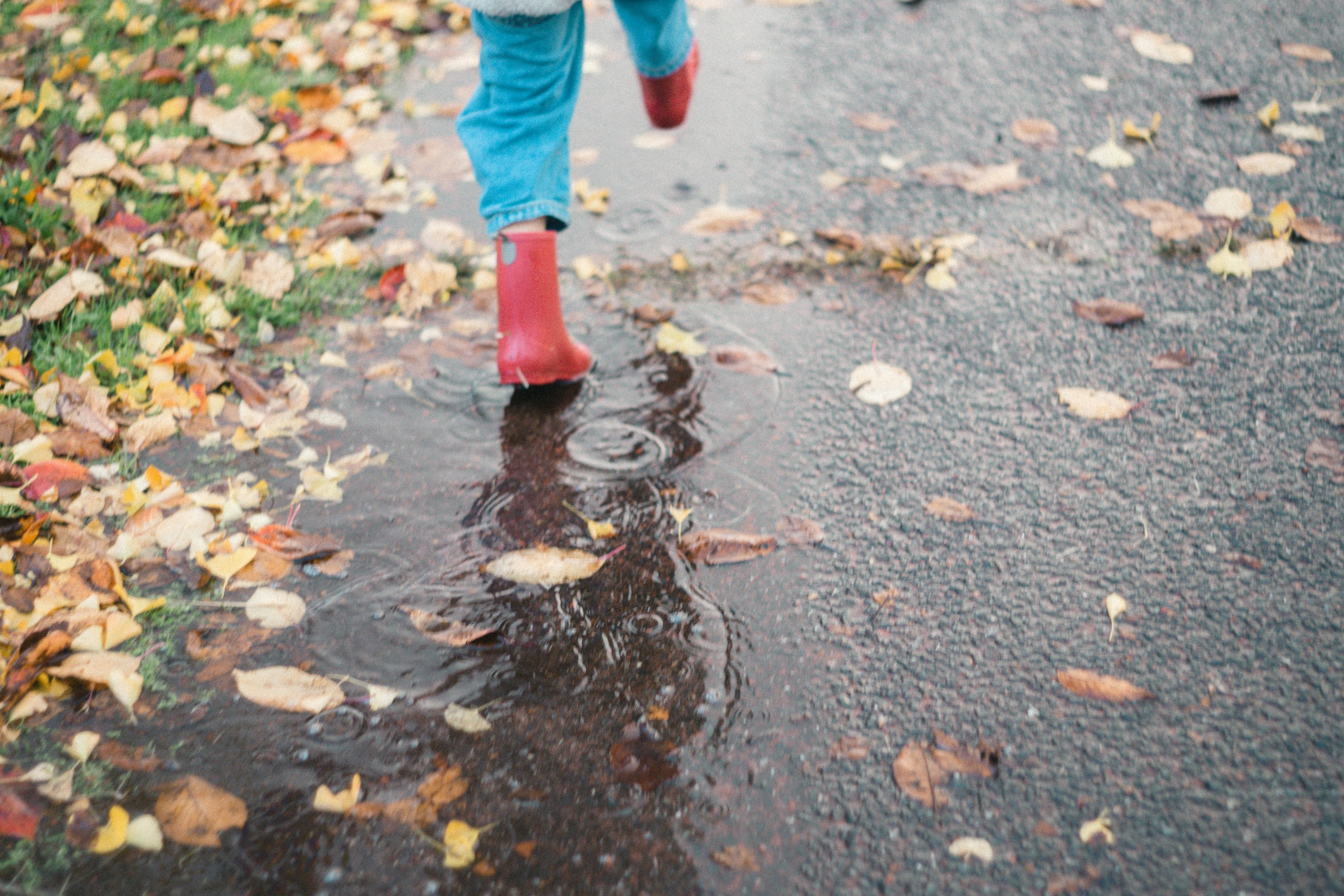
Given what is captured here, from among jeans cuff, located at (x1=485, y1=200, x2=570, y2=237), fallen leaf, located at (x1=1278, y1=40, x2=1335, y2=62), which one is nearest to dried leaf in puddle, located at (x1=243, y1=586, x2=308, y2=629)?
jeans cuff, located at (x1=485, y1=200, x2=570, y2=237)

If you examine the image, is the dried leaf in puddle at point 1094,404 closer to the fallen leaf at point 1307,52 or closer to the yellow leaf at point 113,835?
the yellow leaf at point 113,835

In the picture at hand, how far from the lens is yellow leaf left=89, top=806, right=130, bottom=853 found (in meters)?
1.17

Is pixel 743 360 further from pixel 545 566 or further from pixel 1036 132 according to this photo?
pixel 1036 132

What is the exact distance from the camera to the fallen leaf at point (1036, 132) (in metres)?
2.63

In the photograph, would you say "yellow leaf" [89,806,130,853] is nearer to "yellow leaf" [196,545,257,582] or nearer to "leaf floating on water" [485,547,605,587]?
"yellow leaf" [196,545,257,582]

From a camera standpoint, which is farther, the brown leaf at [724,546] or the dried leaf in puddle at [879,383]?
the dried leaf in puddle at [879,383]

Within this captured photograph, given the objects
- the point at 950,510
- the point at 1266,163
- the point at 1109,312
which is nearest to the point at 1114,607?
the point at 950,510

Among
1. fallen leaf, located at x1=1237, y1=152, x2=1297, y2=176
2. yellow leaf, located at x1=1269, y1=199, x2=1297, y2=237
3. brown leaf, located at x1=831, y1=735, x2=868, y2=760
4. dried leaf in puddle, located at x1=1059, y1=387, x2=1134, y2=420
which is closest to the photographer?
brown leaf, located at x1=831, y1=735, x2=868, y2=760

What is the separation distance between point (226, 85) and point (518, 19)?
1.88 meters

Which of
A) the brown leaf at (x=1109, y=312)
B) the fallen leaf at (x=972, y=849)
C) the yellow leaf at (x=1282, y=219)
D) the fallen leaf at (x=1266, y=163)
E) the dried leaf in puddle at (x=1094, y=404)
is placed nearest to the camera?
the fallen leaf at (x=972, y=849)

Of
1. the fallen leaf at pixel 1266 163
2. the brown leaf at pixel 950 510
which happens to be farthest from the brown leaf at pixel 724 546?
the fallen leaf at pixel 1266 163

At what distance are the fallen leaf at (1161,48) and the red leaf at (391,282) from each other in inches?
92.8

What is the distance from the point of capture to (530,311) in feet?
6.17

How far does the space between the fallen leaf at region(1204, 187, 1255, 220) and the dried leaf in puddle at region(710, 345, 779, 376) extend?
3.88ft
